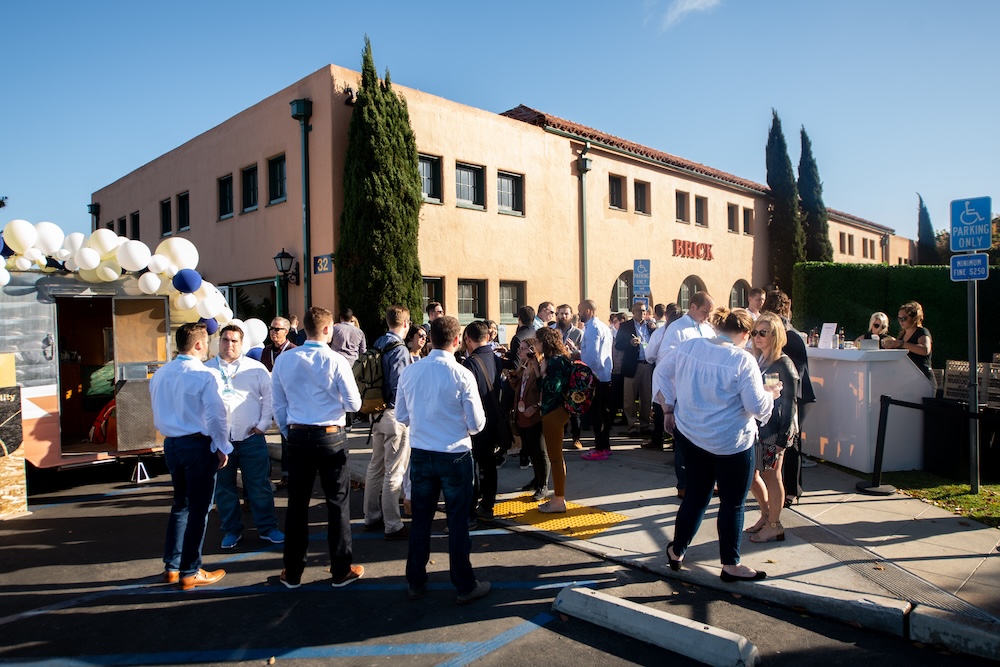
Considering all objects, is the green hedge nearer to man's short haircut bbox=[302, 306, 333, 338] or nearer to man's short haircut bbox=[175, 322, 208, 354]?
man's short haircut bbox=[302, 306, 333, 338]

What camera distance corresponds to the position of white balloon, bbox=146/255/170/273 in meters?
8.33

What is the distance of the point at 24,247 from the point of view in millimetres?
7531

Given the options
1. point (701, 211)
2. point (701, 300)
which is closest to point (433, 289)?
A: point (701, 300)

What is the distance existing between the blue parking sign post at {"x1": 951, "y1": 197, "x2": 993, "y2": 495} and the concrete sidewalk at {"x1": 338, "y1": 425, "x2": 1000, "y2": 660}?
890 millimetres

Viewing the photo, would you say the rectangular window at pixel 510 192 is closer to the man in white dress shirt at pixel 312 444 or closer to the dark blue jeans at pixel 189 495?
the man in white dress shirt at pixel 312 444

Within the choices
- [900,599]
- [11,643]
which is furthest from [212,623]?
[900,599]

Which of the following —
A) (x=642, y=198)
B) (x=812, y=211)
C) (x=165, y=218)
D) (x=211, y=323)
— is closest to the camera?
(x=211, y=323)

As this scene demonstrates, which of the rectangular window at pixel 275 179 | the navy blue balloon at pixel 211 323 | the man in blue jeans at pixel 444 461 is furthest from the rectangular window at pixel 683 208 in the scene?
the man in blue jeans at pixel 444 461

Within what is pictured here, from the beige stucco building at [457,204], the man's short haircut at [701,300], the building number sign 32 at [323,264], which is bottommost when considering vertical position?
the man's short haircut at [701,300]

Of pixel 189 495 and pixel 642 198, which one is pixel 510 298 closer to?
pixel 642 198

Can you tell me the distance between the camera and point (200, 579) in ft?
15.9

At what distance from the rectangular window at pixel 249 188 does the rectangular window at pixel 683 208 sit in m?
14.3

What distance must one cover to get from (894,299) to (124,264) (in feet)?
76.3

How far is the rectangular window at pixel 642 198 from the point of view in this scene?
21.0 meters
